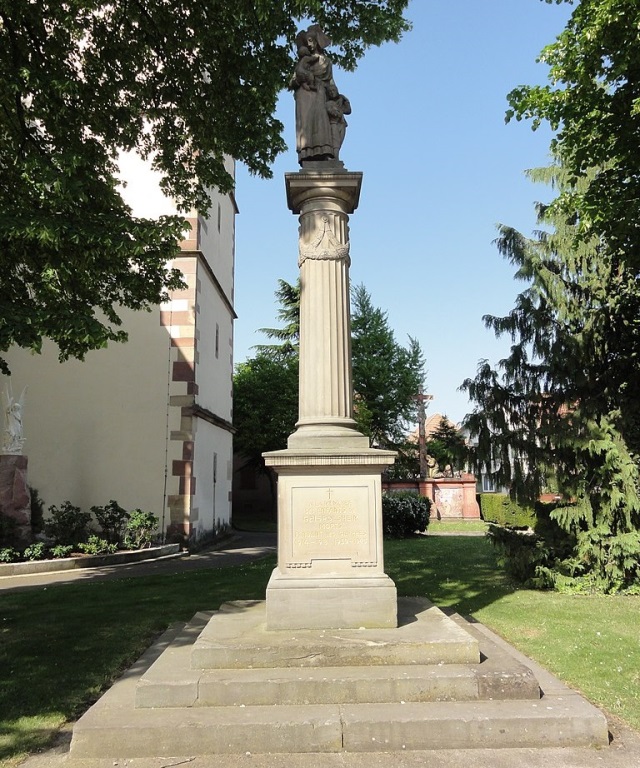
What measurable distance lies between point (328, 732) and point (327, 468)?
226 cm

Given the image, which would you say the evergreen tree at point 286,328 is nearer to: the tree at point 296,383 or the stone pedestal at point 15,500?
the tree at point 296,383

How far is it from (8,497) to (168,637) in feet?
28.3

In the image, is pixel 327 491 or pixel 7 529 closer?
pixel 327 491

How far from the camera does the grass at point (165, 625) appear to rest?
4.78m

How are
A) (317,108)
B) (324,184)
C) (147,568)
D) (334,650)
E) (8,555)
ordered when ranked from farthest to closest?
(147,568) → (8,555) → (317,108) → (324,184) → (334,650)

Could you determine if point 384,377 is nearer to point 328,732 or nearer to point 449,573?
point 449,573

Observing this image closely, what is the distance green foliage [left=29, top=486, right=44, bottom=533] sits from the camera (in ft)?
46.9

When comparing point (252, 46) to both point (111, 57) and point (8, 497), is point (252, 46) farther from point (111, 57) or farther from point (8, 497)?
point (8, 497)

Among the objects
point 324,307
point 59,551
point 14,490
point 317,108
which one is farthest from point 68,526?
point 317,108

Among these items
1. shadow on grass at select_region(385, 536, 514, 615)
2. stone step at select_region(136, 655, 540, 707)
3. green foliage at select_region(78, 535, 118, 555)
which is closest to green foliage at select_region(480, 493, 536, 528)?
shadow on grass at select_region(385, 536, 514, 615)

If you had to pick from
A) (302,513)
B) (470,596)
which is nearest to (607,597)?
(470,596)

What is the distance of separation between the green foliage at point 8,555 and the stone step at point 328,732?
9.26 m

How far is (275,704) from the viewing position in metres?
4.37

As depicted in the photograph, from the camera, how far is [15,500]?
13109 millimetres
